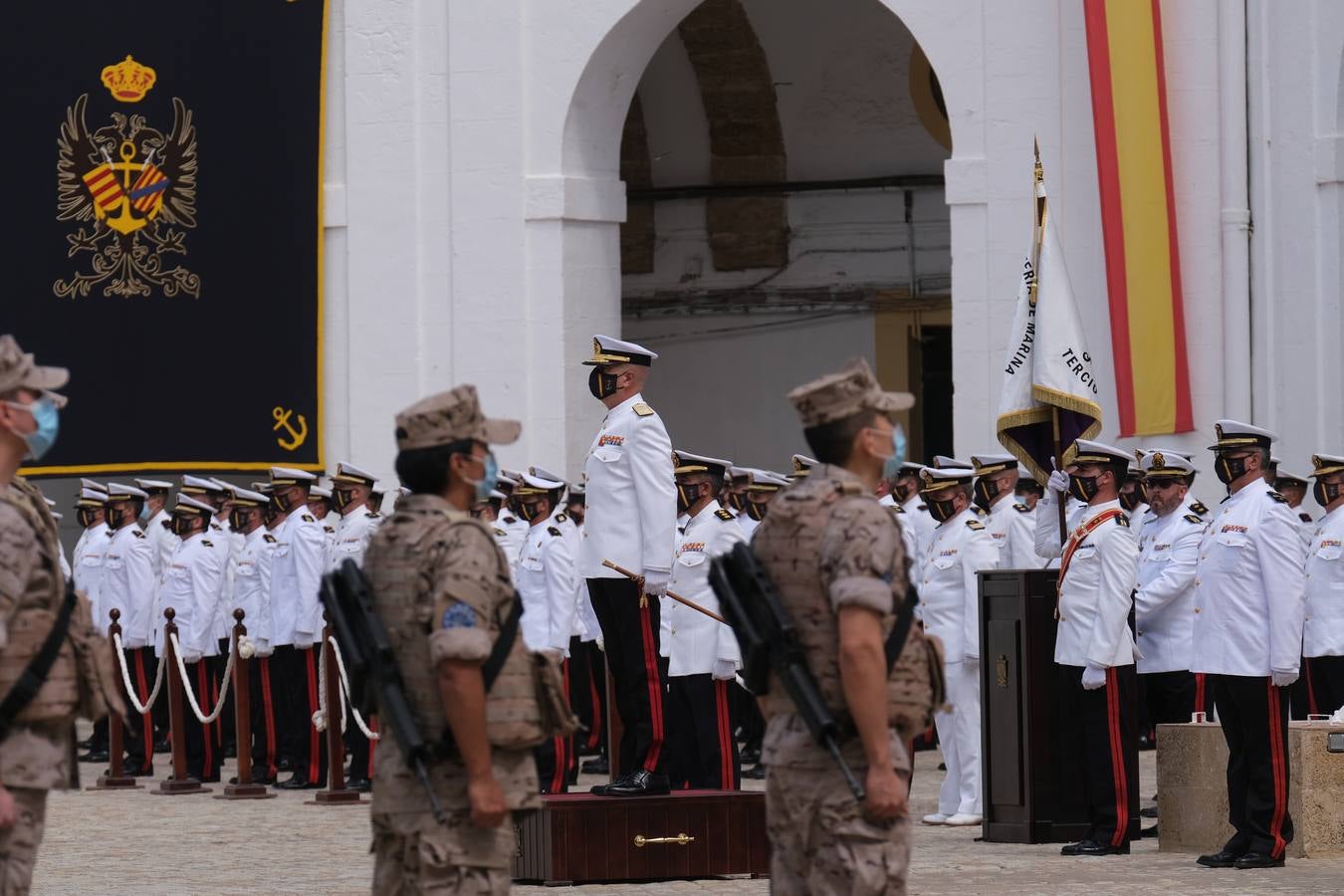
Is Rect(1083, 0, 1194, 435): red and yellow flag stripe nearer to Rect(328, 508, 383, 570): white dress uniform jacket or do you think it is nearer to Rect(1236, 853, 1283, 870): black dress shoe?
Rect(328, 508, 383, 570): white dress uniform jacket

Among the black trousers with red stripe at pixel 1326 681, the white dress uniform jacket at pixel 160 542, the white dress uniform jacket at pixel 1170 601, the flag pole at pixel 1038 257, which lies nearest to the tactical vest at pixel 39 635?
the flag pole at pixel 1038 257

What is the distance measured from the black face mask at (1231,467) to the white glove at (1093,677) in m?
0.98

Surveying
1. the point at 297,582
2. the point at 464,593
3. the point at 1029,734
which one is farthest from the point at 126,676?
the point at 464,593

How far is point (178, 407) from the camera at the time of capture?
64.8 feet

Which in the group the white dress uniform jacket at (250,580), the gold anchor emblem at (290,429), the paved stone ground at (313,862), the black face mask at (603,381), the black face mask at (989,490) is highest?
the gold anchor emblem at (290,429)

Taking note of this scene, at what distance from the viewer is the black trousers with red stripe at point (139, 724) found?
55.6 feet

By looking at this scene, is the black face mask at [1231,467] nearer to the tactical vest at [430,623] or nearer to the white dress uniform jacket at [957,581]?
the white dress uniform jacket at [957,581]

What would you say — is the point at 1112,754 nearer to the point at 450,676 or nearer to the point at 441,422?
the point at 441,422

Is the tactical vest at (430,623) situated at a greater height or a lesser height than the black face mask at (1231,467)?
lesser

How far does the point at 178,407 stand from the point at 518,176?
3.37 m

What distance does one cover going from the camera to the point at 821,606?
621 centimetres

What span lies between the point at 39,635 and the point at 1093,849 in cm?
592

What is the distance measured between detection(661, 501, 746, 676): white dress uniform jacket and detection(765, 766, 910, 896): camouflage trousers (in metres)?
6.41

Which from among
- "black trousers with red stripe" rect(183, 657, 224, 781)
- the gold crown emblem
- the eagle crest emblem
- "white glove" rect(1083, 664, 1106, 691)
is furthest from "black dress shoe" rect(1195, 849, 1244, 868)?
the gold crown emblem
